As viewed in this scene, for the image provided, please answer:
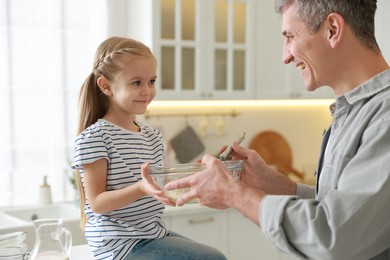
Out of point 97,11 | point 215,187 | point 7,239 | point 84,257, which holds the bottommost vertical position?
point 84,257

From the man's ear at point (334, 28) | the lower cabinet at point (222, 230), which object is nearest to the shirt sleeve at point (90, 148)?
the man's ear at point (334, 28)

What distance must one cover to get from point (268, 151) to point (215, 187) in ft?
9.73

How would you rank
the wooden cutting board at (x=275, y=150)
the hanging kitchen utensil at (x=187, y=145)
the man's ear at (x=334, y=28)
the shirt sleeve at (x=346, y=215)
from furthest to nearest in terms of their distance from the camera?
the wooden cutting board at (x=275, y=150) → the hanging kitchen utensil at (x=187, y=145) → the man's ear at (x=334, y=28) → the shirt sleeve at (x=346, y=215)

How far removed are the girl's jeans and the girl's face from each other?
39cm

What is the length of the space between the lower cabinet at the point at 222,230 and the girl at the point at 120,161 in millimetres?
1651

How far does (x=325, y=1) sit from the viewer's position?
54.2 inches

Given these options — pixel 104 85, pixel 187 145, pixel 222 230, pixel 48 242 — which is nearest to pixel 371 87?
pixel 104 85

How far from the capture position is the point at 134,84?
1.69 meters

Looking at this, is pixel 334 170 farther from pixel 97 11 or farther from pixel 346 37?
pixel 97 11

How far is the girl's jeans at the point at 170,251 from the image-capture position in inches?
61.9

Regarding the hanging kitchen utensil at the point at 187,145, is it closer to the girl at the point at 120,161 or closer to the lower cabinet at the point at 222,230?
the lower cabinet at the point at 222,230

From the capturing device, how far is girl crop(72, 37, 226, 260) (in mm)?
1588

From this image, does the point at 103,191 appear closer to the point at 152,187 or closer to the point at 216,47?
the point at 152,187

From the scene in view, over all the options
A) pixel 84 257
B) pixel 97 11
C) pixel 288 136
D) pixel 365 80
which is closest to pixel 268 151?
pixel 288 136
